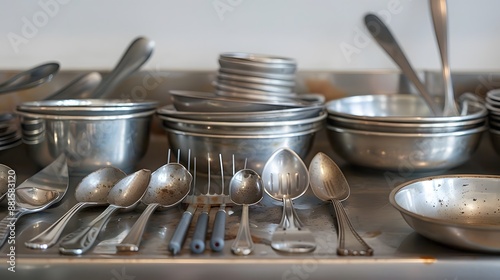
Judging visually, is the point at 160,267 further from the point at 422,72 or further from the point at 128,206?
the point at 422,72

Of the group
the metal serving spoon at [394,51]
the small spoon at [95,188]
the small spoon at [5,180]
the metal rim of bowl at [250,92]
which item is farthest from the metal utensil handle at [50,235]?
the metal serving spoon at [394,51]

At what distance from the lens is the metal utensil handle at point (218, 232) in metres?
0.58

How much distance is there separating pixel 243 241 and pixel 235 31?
0.59 metres

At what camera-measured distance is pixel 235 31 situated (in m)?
1.09

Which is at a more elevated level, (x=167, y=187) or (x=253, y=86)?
(x=253, y=86)

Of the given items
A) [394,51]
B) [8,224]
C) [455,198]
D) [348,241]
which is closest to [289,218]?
[348,241]

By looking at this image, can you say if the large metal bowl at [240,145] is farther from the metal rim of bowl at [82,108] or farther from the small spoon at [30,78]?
the small spoon at [30,78]

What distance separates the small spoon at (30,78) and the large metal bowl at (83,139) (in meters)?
0.13

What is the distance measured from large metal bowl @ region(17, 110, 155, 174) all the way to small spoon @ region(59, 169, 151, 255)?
11cm

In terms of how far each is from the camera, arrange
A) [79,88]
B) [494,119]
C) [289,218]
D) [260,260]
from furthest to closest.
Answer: [79,88], [494,119], [289,218], [260,260]

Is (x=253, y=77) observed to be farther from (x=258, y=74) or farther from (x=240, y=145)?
(x=240, y=145)

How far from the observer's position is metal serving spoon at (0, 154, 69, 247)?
68 centimetres

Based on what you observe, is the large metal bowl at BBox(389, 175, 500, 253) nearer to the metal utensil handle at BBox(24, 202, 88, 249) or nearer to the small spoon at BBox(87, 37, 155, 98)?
the metal utensil handle at BBox(24, 202, 88, 249)

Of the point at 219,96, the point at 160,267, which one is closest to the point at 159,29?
the point at 219,96
